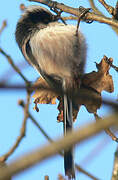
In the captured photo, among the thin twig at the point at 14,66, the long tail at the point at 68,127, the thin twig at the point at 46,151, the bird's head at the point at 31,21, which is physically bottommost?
the long tail at the point at 68,127

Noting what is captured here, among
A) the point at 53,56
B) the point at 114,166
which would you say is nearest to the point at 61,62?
the point at 53,56

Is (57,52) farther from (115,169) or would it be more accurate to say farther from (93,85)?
(115,169)

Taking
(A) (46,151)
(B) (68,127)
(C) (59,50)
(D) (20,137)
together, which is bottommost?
(B) (68,127)

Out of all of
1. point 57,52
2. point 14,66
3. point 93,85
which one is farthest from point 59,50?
point 14,66

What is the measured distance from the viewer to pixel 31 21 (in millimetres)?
3451

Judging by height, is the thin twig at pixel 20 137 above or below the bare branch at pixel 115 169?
above

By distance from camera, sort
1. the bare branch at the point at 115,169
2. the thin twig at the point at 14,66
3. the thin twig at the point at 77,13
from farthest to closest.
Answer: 1. the thin twig at the point at 77,13
2. the bare branch at the point at 115,169
3. the thin twig at the point at 14,66

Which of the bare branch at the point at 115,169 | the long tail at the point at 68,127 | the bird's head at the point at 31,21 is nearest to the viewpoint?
the bare branch at the point at 115,169

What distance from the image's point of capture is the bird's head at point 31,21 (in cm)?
331

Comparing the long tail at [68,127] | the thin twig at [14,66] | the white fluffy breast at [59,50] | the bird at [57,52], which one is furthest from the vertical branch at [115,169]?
the white fluffy breast at [59,50]

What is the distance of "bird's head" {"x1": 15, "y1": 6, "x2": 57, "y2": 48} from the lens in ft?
10.9

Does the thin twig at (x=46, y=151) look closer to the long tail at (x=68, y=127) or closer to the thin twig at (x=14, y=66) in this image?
the thin twig at (x=14, y=66)

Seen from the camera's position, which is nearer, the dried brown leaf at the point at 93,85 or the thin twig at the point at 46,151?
the thin twig at the point at 46,151

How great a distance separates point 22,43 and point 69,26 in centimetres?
50
